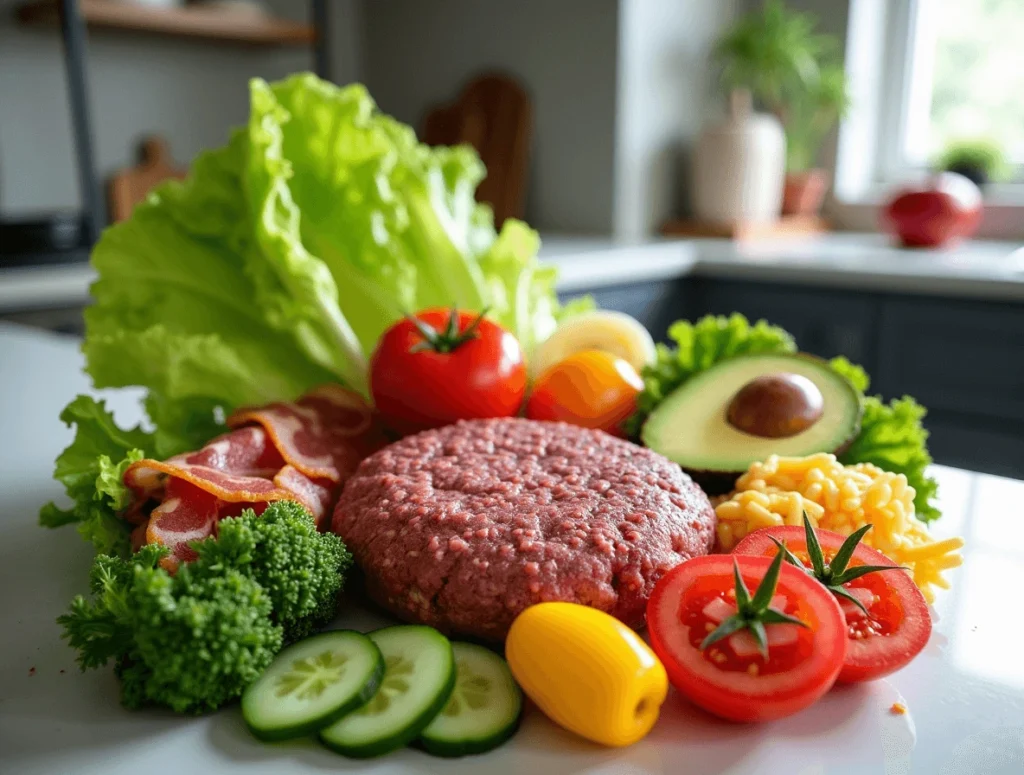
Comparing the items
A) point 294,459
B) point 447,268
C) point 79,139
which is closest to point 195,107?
point 79,139

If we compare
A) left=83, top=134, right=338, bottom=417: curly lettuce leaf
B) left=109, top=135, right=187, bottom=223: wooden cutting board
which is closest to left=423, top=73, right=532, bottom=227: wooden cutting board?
left=109, top=135, right=187, bottom=223: wooden cutting board

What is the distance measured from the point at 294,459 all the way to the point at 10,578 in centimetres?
31

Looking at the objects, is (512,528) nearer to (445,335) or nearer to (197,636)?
(197,636)

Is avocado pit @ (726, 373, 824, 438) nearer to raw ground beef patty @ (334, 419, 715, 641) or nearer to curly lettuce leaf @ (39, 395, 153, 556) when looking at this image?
raw ground beef patty @ (334, 419, 715, 641)

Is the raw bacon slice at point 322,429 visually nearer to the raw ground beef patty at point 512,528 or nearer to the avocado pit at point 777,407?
the raw ground beef patty at point 512,528

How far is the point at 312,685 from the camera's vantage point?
0.66m

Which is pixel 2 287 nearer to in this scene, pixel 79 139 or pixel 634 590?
pixel 79 139

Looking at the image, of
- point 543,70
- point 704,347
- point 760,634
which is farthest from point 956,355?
point 760,634

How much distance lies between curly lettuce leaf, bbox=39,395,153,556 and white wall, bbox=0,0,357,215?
2.59m

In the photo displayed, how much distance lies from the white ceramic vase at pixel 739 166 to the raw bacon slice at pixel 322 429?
8.46 feet

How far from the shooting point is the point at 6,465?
1.26 meters

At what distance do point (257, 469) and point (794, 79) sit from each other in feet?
10.8

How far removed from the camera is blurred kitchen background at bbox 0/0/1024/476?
2.74 metres

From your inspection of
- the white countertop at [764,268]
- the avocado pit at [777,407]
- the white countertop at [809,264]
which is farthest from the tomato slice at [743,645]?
the white countertop at [809,264]
